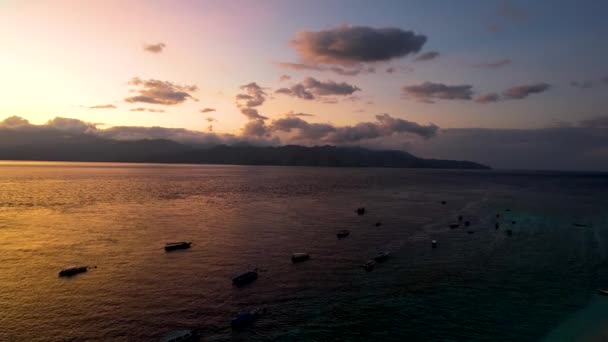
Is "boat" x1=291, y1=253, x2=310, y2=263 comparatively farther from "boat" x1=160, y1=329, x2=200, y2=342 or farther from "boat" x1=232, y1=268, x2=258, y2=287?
"boat" x1=160, y1=329, x2=200, y2=342

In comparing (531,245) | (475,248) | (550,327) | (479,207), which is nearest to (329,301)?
(550,327)

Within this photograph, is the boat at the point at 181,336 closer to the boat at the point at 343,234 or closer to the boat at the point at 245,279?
the boat at the point at 245,279

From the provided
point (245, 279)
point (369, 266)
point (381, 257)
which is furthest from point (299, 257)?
point (381, 257)

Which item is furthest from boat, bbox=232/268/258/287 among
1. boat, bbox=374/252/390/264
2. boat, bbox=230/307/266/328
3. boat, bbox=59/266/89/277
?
boat, bbox=59/266/89/277

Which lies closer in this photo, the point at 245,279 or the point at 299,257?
the point at 245,279

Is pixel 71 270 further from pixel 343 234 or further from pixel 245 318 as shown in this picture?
pixel 343 234

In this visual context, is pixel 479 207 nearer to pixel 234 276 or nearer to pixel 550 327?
pixel 550 327
